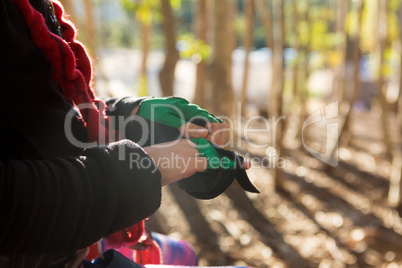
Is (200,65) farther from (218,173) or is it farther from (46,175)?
(46,175)

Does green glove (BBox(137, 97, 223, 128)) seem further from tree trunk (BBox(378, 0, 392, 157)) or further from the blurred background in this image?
tree trunk (BBox(378, 0, 392, 157))

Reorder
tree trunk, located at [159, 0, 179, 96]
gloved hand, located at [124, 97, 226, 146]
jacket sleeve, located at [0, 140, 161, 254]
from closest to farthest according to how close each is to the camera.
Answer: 1. jacket sleeve, located at [0, 140, 161, 254]
2. gloved hand, located at [124, 97, 226, 146]
3. tree trunk, located at [159, 0, 179, 96]

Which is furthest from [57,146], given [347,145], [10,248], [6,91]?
[347,145]

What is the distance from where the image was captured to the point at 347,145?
6.59 m

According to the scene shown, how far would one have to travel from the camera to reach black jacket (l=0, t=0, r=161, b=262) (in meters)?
0.85

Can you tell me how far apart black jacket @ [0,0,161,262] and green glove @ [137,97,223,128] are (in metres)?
Answer: 0.29

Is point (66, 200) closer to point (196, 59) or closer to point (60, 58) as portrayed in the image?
point (60, 58)

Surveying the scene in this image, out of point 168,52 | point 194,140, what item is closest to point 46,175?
point 194,140

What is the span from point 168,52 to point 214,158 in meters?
2.95

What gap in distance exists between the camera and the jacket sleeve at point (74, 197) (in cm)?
84

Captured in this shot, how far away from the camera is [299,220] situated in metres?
4.18

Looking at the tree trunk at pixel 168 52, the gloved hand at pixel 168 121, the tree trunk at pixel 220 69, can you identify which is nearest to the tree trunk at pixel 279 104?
the tree trunk at pixel 220 69

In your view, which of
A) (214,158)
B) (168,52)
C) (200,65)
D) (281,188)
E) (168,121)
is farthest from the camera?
(200,65)

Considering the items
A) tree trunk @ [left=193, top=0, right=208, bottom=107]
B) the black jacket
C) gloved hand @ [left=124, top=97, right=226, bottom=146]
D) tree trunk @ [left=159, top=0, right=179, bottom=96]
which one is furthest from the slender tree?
the black jacket
